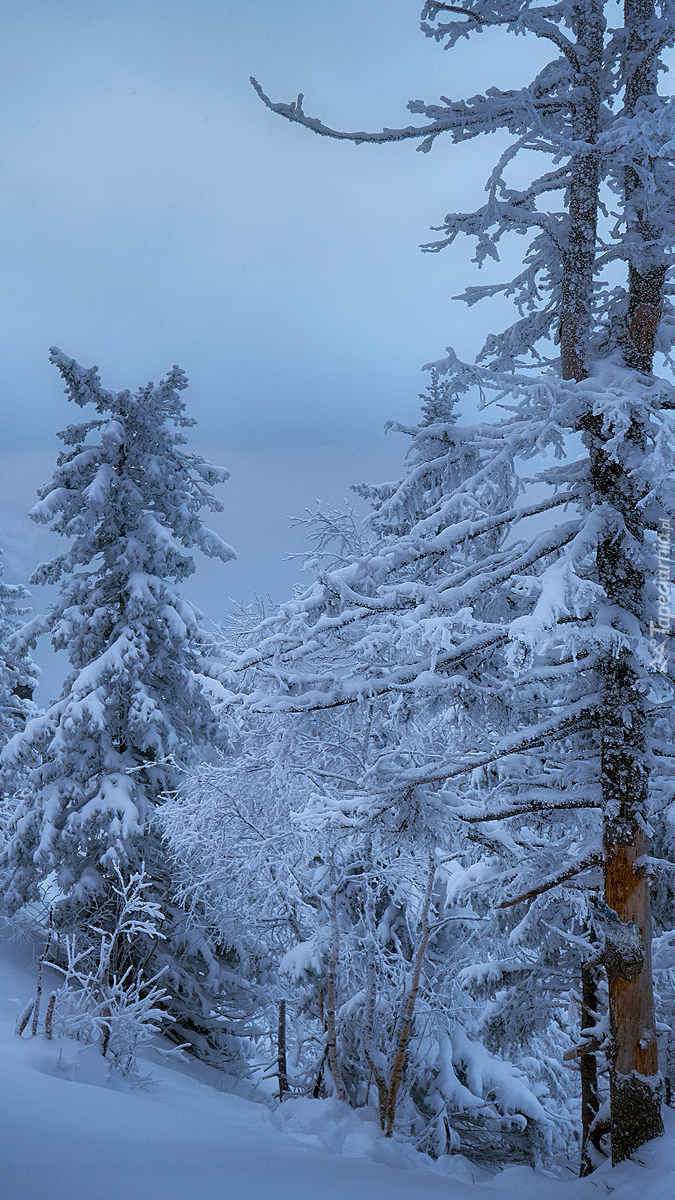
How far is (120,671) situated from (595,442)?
9.93 m

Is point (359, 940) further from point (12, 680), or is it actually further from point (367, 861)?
point (12, 680)

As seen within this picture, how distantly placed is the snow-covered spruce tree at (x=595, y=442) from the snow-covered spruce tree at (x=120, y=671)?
7.57 m

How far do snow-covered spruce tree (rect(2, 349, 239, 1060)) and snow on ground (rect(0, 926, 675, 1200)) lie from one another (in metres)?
3.47

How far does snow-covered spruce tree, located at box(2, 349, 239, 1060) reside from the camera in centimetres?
1317

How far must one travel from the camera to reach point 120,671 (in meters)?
13.6

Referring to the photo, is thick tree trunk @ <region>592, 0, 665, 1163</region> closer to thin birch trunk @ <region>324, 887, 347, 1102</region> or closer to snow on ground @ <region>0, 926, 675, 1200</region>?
snow on ground @ <region>0, 926, 675, 1200</region>

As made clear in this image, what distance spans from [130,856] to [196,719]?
2846 millimetres

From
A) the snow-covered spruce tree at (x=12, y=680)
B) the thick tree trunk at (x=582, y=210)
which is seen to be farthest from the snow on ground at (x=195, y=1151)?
the snow-covered spruce tree at (x=12, y=680)

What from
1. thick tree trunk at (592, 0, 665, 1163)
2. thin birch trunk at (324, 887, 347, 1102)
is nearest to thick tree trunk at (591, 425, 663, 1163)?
thick tree trunk at (592, 0, 665, 1163)

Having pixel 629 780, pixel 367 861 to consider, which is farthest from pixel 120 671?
pixel 629 780

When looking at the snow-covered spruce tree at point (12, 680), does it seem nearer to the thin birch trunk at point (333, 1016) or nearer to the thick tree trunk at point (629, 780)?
the thin birch trunk at point (333, 1016)

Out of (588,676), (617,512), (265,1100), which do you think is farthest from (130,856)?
(617,512)

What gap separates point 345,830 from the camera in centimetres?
666

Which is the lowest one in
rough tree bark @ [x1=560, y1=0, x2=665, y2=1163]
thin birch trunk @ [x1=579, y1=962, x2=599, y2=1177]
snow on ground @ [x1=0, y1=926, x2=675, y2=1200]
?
snow on ground @ [x1=0, y1=926, x2=675, y2=1200]
